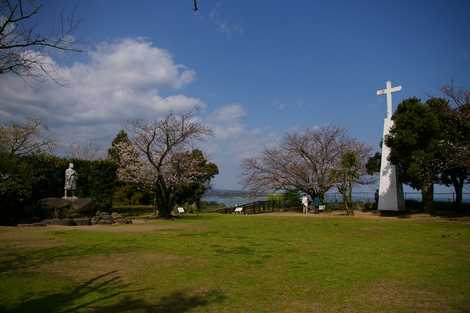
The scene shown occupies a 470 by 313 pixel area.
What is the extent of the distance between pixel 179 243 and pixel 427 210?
17402 mm

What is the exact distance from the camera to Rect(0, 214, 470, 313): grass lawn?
441 cm

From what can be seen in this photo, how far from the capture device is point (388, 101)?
887 inches

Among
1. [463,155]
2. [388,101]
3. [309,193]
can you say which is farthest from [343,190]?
[463,155]

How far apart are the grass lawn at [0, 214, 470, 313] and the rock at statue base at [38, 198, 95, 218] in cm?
765

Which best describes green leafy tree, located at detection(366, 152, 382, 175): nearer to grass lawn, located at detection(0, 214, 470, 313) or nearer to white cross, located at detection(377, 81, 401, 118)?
white cross, located at detection(377, 81, 401, 118)

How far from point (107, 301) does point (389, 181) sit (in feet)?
69.3

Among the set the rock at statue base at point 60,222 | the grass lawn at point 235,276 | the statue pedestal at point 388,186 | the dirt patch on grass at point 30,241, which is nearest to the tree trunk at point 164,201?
the rock at statue base at point 60,222

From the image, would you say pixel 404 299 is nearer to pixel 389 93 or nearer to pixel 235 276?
pixel 235 276

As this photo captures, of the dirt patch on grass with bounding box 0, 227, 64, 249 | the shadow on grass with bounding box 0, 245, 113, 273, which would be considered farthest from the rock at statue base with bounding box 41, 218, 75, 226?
the shadow on grass with bounding box 0, 245, 113, 273

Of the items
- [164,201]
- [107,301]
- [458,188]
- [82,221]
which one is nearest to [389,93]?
[458,188]

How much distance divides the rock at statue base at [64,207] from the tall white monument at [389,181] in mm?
17921

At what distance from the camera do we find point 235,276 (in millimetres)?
5883

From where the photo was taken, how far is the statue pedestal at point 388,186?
71.4 ft

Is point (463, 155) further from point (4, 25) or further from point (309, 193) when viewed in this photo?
point (4, 25)
